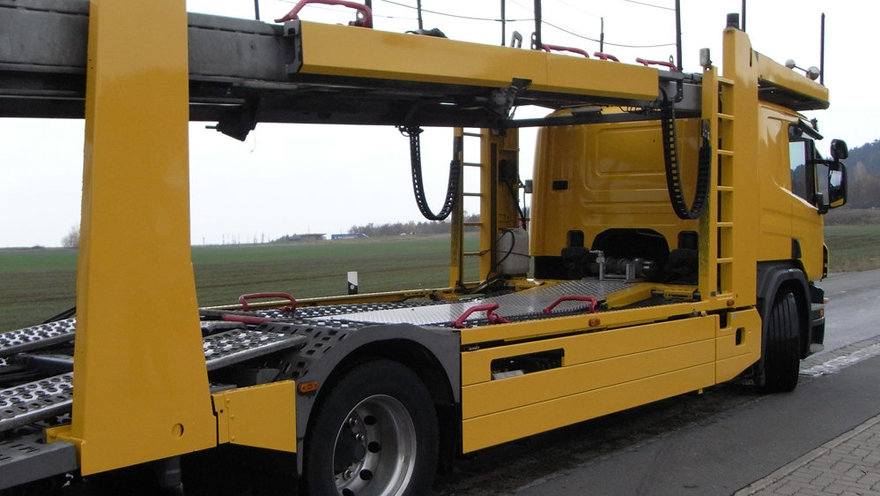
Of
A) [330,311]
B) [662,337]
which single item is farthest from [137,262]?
[662,337]

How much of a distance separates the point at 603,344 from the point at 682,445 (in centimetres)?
116

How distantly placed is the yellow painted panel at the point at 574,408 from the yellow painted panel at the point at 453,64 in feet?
6.67

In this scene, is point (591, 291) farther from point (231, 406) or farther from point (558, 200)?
point (231, 406)

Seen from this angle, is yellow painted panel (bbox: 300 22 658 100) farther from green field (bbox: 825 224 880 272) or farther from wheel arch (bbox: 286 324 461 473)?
green field (bbox: 825 224 880 272)

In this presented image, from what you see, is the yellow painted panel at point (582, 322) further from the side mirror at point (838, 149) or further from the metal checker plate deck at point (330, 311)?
the side mirror at point (838, 149)

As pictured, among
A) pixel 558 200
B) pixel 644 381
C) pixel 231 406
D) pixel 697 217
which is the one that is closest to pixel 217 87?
pixel 231 406

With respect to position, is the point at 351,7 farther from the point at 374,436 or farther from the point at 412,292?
the point at 412,292

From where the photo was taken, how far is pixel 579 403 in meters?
6.21

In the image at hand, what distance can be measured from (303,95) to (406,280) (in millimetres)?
21967

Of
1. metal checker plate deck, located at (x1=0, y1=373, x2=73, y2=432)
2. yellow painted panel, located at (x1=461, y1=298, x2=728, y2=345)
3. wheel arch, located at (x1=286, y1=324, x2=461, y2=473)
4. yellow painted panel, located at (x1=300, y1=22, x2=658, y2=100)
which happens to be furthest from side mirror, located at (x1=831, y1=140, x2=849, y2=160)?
metal checker plate deck, located at (x1=0, y1=373, x2=73, y2=432)

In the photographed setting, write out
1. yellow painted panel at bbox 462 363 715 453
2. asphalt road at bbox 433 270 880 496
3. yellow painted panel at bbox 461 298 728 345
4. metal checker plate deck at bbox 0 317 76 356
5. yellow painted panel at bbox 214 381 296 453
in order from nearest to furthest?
yellow painted panel at bbox 214 381 296 453
metal checker plate deck at bbox 0 317 76 356
yellow painted panel at bbox 462 363 715 453
yellow painted panel at bbox 461 298 728 345
asphalt road at bbox 433 270 880 496

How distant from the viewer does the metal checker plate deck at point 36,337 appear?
5.15 metres

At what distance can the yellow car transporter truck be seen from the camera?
3.79 m

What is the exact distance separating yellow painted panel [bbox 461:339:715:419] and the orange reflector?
3.68 feet
